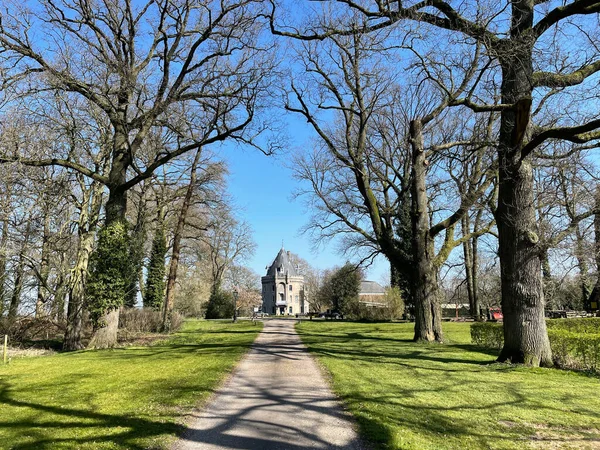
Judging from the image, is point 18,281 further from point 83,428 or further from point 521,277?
point 521,277

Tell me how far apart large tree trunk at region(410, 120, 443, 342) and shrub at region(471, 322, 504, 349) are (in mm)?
1444

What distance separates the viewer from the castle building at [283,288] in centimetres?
9031

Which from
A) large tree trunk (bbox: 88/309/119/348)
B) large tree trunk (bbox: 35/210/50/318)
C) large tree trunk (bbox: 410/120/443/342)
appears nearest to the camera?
large tree trunk (bbox: 88/309/119/348)

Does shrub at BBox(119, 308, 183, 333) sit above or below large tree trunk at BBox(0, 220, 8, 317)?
below

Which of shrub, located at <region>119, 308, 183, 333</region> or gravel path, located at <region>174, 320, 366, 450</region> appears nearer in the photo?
gravel path, located at <region>174, 320, 366, 450</region>

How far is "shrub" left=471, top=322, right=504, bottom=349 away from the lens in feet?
48.2

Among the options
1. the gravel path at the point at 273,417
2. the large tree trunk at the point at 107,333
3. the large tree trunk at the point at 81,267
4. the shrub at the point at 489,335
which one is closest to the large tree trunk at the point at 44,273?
the large tree trunk at the point at 81,267

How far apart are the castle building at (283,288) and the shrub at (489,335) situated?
74.8 meters

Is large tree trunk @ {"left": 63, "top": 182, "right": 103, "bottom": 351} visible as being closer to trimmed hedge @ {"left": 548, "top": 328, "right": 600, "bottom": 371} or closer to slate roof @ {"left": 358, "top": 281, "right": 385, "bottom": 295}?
trimmed hedge @ {"left": 548, "top": 328, "right": 600, "bottom": 371}

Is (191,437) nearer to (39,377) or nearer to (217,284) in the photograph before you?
(39,377)

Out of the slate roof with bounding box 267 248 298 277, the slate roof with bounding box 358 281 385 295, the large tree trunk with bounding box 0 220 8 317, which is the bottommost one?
the slate roof with bounding box 358 281 385 295

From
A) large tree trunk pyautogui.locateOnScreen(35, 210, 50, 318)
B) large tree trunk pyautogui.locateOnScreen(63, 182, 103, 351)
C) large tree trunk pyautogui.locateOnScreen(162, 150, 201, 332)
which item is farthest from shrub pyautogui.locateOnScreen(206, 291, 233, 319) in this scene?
large tree trunk pyautogui.locateOnScreen(63, 182, 103, 351)

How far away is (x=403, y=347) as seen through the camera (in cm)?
Result: 1440

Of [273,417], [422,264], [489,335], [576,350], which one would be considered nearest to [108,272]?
[273,417]
